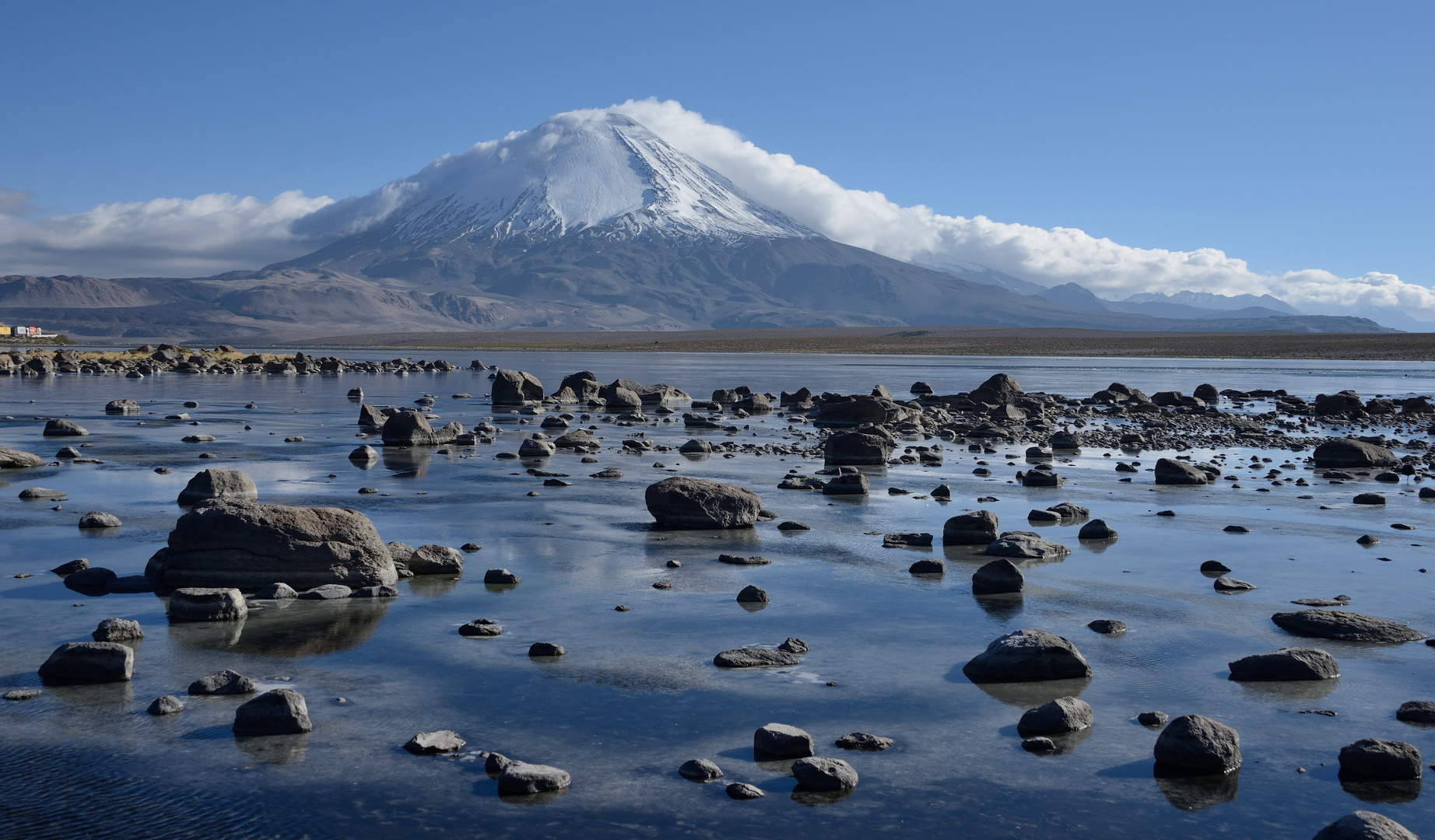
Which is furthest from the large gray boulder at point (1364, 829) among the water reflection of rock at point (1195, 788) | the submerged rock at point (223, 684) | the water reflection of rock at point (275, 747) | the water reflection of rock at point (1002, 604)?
the submerged rock at point (223, 684)

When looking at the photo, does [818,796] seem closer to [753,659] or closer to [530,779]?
[530,779]

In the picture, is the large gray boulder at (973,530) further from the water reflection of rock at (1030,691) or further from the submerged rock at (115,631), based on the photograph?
the submerged rock at (115,631)

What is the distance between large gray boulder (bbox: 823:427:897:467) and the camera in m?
26.8

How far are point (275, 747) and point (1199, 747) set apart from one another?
6.44 m

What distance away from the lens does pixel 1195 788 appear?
749 cm

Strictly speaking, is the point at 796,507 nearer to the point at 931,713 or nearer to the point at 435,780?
the point at 931,713

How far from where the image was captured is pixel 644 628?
11.3 meters

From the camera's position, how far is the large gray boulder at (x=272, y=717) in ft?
26.7

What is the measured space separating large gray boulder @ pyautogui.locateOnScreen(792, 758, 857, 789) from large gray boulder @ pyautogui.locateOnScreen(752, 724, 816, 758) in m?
0.36

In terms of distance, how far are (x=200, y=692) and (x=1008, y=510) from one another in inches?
545

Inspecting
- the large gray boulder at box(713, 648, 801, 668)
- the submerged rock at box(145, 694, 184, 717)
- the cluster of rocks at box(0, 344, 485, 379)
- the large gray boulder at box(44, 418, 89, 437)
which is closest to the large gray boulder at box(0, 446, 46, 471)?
the large gray boulder at box(44, 418, 89, 437)

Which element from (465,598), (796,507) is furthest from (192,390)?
(465,598)

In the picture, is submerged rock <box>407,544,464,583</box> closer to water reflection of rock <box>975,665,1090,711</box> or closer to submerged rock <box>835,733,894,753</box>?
water reflection of rock <box>975,665,1090,711</box>

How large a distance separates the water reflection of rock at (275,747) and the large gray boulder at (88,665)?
195 cm
